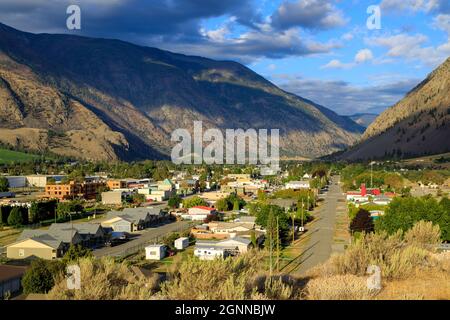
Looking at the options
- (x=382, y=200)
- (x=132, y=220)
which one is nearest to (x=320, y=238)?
(x=132, y=220)

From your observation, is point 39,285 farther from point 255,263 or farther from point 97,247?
point 97,247

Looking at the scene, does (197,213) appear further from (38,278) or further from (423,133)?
(423,133)

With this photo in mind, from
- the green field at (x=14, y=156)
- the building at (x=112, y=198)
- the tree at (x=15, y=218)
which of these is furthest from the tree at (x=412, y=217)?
the green field at (x=14, y=156)

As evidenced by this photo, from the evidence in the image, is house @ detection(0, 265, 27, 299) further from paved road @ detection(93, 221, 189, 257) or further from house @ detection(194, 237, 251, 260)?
house @ detection(194, 237, 251, 260)

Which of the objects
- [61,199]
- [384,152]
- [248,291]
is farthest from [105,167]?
[248,291]

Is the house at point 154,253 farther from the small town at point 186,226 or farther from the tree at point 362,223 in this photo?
the tree at point 362,223

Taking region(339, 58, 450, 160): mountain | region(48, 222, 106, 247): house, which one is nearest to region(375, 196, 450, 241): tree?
region(48, 222, 106, 247): house
